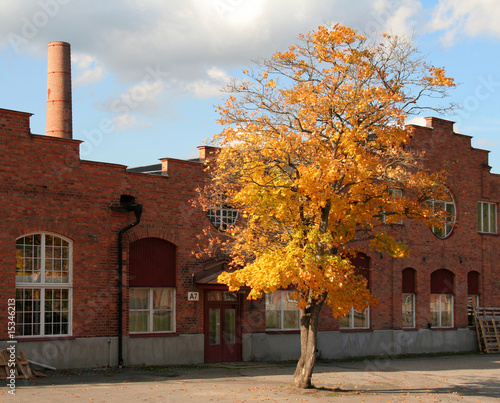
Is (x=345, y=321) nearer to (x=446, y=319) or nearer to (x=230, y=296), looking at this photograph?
(x=230, y=296)

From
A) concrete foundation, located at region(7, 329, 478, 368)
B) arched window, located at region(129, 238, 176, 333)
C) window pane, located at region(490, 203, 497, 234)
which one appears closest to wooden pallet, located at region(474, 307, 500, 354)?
concrete foundation, located at region(7, 329, 478, 368)

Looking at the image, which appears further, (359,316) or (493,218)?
(493,218)

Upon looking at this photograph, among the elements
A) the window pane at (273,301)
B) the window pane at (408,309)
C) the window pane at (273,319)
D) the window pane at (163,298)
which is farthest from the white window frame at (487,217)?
the window pane at (163,298)

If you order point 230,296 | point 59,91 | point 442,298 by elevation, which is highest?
point 59,91

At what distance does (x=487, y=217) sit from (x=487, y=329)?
518cm

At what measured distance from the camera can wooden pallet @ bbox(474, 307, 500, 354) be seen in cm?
3095

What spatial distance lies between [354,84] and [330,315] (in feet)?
40.2

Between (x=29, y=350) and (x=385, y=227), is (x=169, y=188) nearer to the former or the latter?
(x=29, y=350)

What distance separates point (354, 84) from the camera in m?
16.8

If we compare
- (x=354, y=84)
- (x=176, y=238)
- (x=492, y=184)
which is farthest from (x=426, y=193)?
(x=492, y=184)

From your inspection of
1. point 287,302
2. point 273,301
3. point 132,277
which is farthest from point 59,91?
point 287,302

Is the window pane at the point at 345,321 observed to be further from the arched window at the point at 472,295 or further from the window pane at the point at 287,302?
the arched window at the point at 472,295

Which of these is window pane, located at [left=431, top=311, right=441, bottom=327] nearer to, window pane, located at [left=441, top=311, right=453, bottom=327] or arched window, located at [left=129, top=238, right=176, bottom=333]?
window pane, located at [left=441, top=311, right=453, bottom=327]

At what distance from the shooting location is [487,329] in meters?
31.4
